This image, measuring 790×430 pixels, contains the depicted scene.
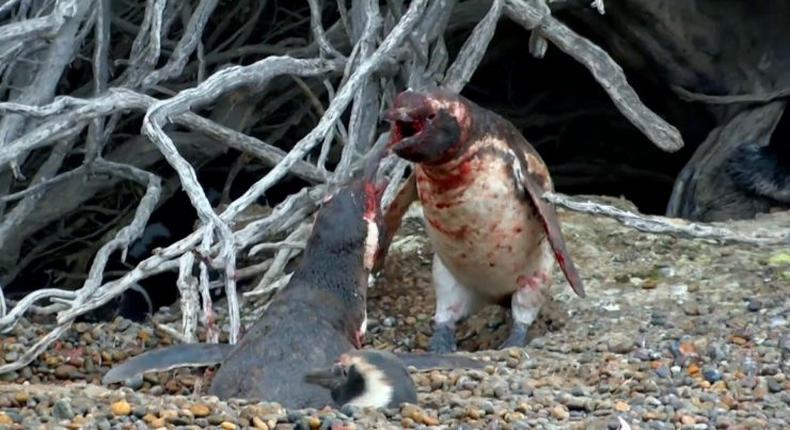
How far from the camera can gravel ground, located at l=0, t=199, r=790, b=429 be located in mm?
3943

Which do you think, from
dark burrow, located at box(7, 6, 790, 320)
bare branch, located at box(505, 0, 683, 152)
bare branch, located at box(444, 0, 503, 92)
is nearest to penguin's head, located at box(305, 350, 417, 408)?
bare branch, located at box(505, 0, 683, 152)

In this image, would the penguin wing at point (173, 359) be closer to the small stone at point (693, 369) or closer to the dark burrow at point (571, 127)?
the small stone at point (693, 369)

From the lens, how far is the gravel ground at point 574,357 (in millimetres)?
3943

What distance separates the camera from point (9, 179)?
6.07 m

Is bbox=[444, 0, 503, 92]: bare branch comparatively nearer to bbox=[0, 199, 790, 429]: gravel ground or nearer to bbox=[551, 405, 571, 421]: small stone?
bbox=[0, 199, 790, 429]: gravel ground

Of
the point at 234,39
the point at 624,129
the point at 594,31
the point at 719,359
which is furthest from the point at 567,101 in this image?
the point at 719,359

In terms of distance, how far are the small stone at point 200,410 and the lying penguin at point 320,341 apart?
37 centimetres

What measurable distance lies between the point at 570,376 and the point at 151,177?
186 cm

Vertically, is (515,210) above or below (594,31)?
below

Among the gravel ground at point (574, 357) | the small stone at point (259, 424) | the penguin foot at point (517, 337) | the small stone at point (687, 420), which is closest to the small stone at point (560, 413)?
the gravel ground at point (574, 357)

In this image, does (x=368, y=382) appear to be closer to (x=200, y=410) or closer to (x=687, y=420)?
(x=200, y=410)

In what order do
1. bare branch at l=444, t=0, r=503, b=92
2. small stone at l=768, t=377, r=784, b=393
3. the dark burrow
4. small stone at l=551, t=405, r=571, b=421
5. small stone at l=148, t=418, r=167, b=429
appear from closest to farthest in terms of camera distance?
small stone at l=148, t=418, r=167, b=429 < small stone at l=551, t=405, r=571, b=421 < small stone at l=768, t=377, r=784, b=393 < bare branch at l=444, t=0, r=503, b=92 < the dark burrow

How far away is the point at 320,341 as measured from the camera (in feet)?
14.8

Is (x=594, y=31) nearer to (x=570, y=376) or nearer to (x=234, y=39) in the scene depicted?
(x=234, y=39)
